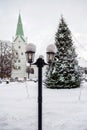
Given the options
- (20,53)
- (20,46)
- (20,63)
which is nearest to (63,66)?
(20,63)

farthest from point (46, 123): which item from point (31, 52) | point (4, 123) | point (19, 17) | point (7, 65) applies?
point (19, 17)

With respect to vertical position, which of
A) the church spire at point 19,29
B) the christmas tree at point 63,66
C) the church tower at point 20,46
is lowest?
the christmas tree at point 63,66

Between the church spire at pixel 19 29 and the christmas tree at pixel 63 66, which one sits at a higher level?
the church spire at pixel 19 29

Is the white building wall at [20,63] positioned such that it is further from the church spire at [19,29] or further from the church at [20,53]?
the church spire at [19,29]

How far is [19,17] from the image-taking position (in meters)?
87.4

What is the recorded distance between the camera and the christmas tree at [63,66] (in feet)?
79.3

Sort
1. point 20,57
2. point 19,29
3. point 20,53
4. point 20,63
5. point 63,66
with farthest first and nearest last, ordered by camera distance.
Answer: point 19,29 < point 20,53 < point 20,57 < point 20,63 < point 63,66

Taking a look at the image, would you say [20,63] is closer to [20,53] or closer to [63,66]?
[20,53]

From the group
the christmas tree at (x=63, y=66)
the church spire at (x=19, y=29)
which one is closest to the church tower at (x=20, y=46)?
the church spire at (x=19, y=29)

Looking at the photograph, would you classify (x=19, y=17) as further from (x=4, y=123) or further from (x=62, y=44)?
(x=4, y=123)

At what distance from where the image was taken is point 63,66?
24.4m

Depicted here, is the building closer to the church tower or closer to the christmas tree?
the church tower

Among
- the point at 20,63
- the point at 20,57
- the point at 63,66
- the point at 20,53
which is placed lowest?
the point at 63,66

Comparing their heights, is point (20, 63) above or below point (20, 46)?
below
